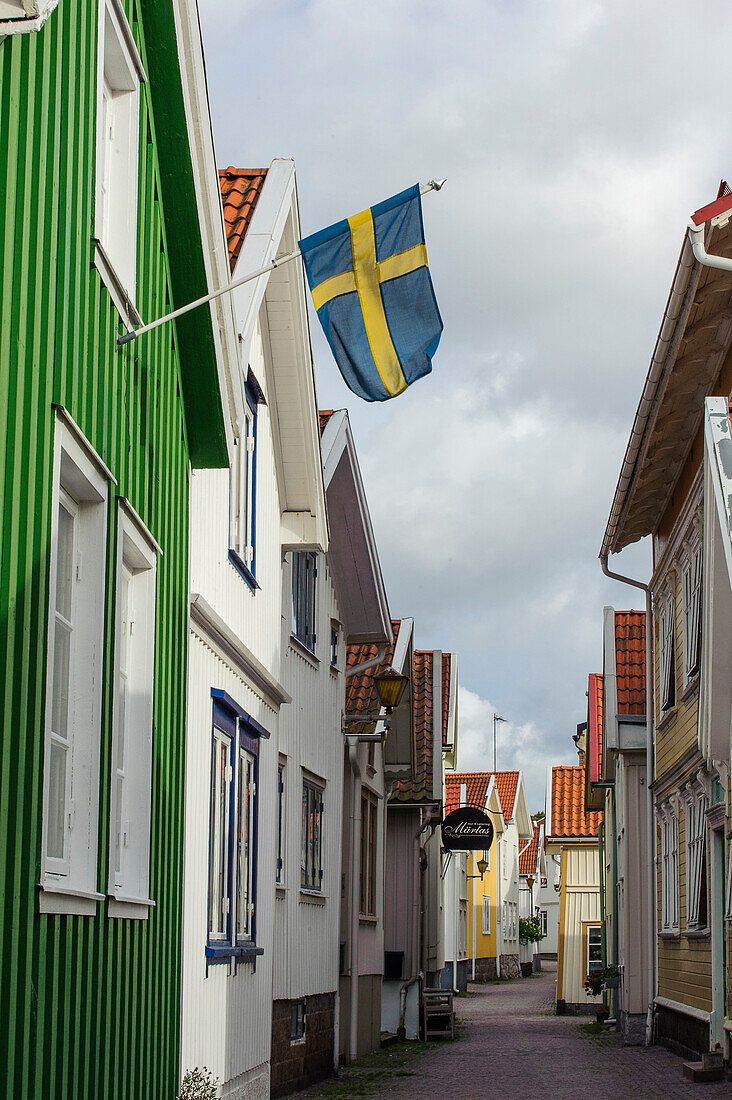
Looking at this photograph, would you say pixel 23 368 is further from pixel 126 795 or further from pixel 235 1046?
pixel 235 1046

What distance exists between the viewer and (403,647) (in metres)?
21.3

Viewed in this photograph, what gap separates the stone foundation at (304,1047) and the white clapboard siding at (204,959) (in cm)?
159

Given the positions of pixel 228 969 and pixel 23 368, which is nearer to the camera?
pixel 23 368

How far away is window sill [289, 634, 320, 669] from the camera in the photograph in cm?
1441

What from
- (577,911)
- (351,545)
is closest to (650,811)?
(351,545)

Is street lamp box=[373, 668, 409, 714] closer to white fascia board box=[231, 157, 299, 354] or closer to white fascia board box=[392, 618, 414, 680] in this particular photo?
white fascia board box=[392, 618, 414, 680]

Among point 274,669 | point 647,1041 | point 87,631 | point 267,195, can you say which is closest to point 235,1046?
point 274,669

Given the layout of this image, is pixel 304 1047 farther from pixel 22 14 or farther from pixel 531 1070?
pixel 22 14

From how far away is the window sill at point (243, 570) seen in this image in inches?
414

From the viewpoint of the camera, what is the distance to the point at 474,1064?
716 inches

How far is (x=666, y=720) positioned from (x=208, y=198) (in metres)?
12.4

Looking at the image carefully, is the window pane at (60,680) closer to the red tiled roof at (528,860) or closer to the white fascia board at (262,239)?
the white fascia board at (262,239)

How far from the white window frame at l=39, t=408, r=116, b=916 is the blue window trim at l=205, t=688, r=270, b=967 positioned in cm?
375

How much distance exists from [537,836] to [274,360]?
243ft
